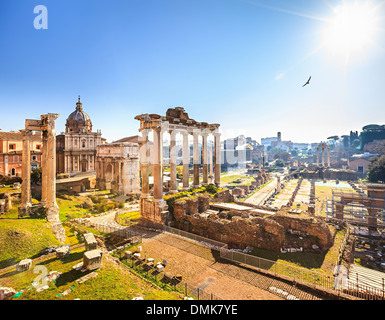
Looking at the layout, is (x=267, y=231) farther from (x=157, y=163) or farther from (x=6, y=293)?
(x=6, y=293)

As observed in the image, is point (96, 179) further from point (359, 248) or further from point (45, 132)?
point (359, 248)

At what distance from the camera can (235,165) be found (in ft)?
373

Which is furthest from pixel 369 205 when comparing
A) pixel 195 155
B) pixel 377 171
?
pixel 377 171

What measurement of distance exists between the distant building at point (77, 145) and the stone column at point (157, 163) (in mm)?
35267

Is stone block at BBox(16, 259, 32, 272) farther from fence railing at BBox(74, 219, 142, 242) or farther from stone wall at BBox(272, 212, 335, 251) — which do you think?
stone wall at BBox(272, 212, 335, 251)

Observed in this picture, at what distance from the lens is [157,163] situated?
55.4 ft

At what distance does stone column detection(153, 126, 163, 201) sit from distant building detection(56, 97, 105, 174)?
3527cm

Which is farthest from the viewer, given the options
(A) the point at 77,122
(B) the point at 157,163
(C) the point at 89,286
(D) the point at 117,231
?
(A) the point at 77,122

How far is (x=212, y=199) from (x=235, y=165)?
313ft

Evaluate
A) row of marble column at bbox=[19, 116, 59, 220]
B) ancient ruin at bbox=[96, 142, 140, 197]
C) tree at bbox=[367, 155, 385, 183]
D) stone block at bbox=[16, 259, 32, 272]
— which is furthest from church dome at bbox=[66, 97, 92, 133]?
tree at bbox=[367, 155, 385, 183]

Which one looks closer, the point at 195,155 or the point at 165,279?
the point at 165,279

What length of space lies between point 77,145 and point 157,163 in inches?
1423
